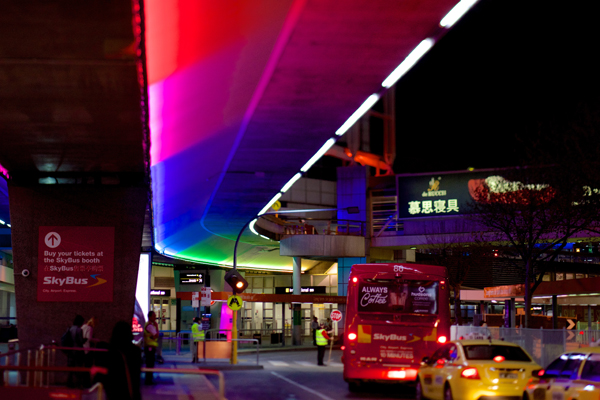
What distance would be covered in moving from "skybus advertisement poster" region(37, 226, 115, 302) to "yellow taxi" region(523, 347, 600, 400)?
11615 millimetres

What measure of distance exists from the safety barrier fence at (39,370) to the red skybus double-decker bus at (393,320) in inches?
274

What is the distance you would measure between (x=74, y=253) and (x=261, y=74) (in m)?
8.50

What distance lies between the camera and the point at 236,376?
24.3m

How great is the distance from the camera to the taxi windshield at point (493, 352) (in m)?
14.7

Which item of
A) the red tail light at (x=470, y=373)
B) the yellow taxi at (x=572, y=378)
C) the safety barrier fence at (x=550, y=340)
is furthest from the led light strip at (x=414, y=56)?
the safety barrier fence at (x=550, y=340)

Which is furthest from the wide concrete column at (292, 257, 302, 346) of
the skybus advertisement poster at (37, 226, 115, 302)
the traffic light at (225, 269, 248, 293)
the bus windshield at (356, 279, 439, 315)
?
the bus windshield at (356, 279, 439, 315)

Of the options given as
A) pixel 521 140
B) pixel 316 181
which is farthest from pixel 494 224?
pixel 316 181

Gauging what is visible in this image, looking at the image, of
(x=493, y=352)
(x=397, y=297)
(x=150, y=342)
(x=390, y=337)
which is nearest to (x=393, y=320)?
(x=390, y=337)

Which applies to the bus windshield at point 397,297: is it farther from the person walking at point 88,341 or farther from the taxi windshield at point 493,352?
the person walking at point 88,341

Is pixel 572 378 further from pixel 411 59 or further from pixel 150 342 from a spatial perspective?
pixel 150 342

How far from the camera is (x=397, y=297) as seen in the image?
19516 mm

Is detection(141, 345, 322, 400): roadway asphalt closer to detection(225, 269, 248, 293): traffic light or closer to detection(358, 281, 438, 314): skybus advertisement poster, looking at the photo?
detection(225, 269, 248, 293): traffic light

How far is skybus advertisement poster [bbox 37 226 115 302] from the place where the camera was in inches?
791

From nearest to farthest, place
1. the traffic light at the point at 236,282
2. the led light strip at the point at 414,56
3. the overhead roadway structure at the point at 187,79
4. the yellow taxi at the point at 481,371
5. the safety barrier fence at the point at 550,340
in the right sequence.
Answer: the overhead roadway structure at the point at 187,79 → the led light strip at the point at 414,56 → the yellow taxi at the point at 481,371 → the safety barrier fence at the point at 550,340 → the traffic light at the point at 236,282
